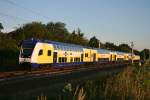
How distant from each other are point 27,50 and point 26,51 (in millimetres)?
149

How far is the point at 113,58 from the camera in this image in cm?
7400

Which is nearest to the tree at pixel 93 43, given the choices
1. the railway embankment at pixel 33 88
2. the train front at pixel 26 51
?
the train front at pixel 26 51

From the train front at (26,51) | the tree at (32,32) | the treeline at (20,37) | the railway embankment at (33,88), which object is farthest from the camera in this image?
the tree at (32,32)

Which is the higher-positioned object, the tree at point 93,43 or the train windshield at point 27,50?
the tree at point 93,43

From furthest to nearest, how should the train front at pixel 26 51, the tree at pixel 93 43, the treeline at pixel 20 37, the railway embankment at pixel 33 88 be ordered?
the tree at pixel 93 43 → the treeline at pixel 20 37 → the train front at pixel 26 51 → the railway embankment at pixel 33 88

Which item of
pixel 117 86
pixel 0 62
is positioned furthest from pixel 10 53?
pixel 117 86

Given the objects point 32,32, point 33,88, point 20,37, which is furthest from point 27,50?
Result: point 32,32

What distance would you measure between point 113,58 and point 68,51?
36920 mm

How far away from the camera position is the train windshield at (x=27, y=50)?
3025 centimetres

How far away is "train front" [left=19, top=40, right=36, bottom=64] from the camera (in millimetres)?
30000

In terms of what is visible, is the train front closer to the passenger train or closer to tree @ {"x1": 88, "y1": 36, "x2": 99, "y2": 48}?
the passenger train

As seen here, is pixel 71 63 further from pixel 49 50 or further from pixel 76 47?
pixel 49 50

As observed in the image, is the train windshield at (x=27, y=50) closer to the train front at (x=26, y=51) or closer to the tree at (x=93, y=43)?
the train front at (x=26, y=51)

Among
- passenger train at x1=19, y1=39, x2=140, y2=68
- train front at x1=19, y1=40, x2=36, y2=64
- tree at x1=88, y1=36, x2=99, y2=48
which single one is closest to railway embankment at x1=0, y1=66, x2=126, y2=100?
train front at x1=19, y1=40, x2=36, y2=64
